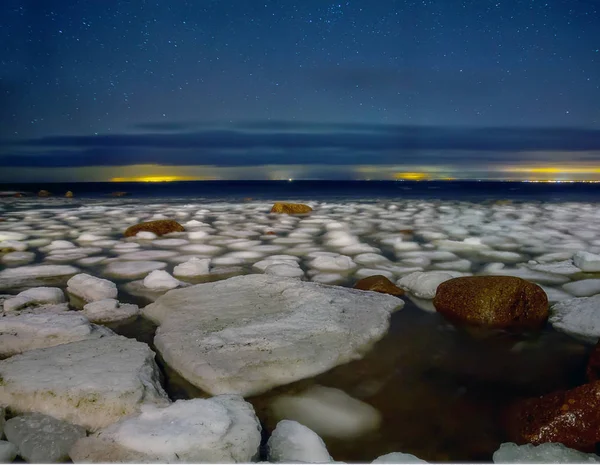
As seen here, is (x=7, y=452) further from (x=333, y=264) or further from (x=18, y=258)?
(x=18, y=258)

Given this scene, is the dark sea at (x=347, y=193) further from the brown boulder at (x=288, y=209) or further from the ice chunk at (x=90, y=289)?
the ice chunk at (x=90, y=289)

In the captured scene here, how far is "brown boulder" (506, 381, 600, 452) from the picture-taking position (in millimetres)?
1242

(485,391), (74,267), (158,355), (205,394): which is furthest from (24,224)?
(485,391)

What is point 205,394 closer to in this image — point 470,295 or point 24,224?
point 470,295

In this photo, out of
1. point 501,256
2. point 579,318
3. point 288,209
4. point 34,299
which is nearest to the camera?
point 579,318

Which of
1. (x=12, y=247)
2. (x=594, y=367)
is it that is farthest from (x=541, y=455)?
(x=12, y=247)

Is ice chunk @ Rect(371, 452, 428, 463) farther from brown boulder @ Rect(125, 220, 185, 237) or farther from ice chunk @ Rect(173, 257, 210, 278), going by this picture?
brown boulder @ Rect(125, 220, 185, 237)

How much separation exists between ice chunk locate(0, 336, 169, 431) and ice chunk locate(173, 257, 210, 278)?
4.52 feet

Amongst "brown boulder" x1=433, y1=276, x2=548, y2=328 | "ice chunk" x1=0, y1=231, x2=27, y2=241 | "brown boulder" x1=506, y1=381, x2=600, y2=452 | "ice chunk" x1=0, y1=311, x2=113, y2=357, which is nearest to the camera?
"brown boulder" x1=506, y1=381, x2=600, y2=452

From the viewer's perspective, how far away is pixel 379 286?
2559 millimetres

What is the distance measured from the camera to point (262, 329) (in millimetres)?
1852

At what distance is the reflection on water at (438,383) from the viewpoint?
1.28m

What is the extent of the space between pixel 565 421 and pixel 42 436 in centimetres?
148

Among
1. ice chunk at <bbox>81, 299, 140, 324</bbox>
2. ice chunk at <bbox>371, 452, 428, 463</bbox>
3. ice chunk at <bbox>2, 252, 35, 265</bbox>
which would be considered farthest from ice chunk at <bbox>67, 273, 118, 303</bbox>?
ice chunk at <bbox>371, 452, 428, 463</bbox>
